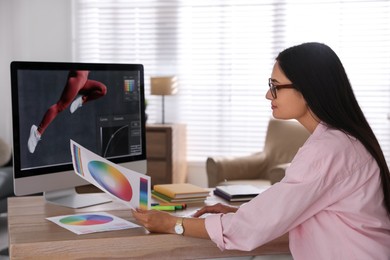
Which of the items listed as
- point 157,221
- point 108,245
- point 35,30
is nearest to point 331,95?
point 157,221

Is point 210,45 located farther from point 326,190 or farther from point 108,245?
point 326,190

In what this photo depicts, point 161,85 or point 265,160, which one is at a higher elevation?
point 161,85

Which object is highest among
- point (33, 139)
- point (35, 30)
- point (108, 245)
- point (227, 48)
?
point (35, 30)

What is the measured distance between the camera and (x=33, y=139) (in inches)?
95.3

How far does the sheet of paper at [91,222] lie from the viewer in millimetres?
2068

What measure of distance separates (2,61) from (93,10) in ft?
3.27

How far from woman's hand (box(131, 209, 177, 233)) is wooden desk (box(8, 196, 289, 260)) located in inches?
0.8

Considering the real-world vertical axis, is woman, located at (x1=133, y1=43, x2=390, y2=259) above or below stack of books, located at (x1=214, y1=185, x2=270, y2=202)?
above

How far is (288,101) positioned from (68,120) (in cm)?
102

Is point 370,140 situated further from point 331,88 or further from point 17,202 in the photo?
point 17,202

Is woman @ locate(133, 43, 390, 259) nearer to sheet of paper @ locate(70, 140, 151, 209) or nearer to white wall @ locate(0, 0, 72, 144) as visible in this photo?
sheet of paper @ locate(70, 140, 151, 209)

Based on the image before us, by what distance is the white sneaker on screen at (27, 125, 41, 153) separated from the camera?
2409mm

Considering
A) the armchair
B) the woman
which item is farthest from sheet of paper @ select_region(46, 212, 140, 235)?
the armchair

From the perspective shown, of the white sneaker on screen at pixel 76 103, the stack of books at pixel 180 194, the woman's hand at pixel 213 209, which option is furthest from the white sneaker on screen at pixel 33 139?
the woman's hand at pixel 213 209
